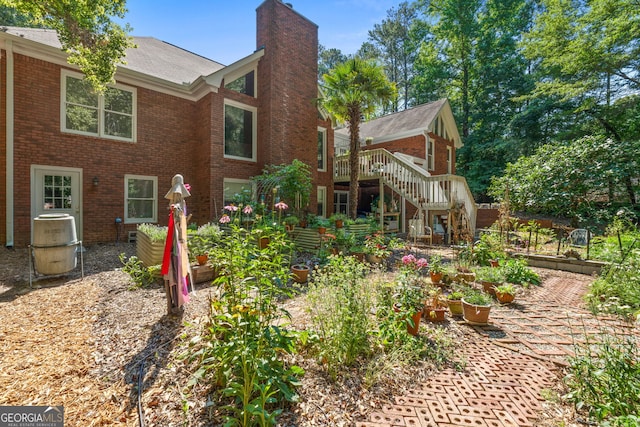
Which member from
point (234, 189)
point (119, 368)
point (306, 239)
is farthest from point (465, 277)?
point (234, 189)

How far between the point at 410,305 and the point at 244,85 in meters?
9.81

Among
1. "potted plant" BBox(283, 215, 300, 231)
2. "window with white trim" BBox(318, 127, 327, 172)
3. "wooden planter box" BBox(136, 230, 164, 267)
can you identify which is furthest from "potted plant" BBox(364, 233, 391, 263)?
"window with white trim" BBox(318, 127, 327, 172)

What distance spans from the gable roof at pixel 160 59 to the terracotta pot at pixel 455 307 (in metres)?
10.4

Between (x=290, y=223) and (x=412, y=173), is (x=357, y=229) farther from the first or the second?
(x=412, y=173)

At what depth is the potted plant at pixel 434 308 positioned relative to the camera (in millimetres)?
3605

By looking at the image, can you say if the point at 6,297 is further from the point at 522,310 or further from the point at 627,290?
the point at 627,290

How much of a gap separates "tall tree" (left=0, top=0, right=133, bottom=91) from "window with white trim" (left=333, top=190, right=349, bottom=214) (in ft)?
34.2

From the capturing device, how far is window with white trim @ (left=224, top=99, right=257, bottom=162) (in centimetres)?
955

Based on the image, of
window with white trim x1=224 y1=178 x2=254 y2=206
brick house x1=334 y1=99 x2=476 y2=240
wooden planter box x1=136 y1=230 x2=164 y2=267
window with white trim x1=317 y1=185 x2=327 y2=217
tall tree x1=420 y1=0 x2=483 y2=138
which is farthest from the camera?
tall tree x1=420 y1=0 x2=483 y2=138

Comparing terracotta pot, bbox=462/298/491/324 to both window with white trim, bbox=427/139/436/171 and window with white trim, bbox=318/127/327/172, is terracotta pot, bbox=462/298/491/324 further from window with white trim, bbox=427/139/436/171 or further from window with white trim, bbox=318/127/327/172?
window with white trim, bbox=427/139/436/171

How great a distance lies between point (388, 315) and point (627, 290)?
13.1 ft

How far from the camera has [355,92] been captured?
911 centimetres

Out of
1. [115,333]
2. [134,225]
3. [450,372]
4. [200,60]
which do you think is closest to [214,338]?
[115,333]

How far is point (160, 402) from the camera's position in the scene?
81.8 inches
